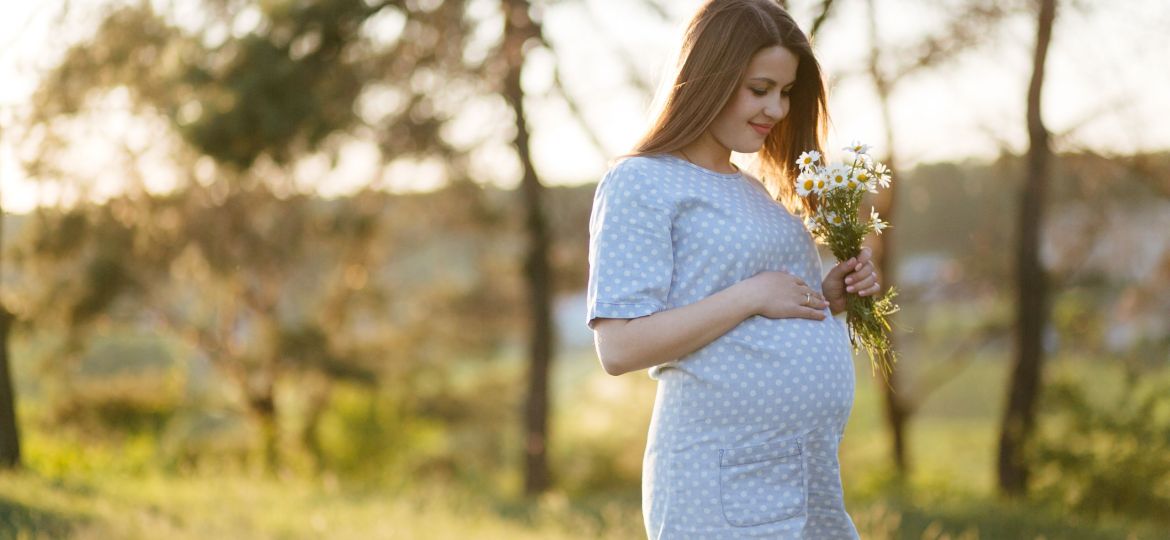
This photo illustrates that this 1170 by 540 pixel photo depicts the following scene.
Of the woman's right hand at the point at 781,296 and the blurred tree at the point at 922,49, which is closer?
the woman's right hand at the point at 781,296

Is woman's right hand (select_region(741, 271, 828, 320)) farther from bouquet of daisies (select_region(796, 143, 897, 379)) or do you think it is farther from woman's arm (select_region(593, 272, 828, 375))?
bouquet of daisies (select_region(796, 143, 897, 379))

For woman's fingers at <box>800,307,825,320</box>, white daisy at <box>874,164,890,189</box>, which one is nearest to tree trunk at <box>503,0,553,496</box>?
white daisy at <box>874,164,890,189</box>

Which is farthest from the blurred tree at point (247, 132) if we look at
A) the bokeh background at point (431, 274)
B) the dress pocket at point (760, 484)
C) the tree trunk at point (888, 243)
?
the dress pocket at point (760, 484)

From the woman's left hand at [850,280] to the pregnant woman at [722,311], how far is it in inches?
4.7

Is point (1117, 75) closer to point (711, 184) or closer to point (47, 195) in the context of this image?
point (711, 184)

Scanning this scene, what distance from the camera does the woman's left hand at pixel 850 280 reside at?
7.32 ft

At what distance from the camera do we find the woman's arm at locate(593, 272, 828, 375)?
190 cm

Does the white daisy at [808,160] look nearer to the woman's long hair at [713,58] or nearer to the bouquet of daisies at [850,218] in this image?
the bouquet of daisies at [850,218]

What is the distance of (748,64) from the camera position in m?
2.03

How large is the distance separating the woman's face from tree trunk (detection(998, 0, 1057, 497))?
7.96 m

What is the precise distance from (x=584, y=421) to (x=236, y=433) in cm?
624

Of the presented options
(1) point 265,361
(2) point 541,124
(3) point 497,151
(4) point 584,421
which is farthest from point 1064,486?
(1) point 265,361

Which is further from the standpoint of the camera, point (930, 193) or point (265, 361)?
point (265, 361)

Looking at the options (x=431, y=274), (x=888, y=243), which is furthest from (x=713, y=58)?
(x=431, y=274)
